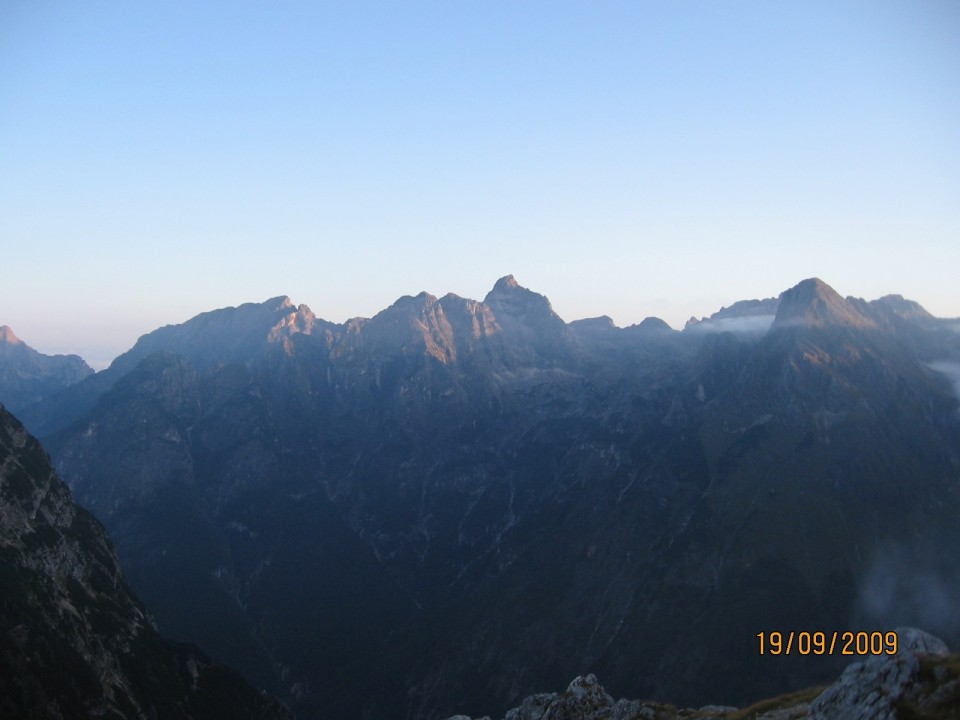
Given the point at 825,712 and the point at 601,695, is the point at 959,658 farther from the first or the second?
the point at 601,695

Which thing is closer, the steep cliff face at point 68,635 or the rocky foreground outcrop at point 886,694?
the rocky foreground outcrop at point 886,694

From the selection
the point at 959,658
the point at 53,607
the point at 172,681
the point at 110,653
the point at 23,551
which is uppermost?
the point at 959,658

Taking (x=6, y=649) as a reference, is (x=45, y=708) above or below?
below

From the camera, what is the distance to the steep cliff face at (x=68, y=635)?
13638 centimetres

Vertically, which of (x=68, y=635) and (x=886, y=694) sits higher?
(x=886, y=694)

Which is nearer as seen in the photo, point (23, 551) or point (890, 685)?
point (890, 685)

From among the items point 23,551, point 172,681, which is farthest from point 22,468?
point 172,681

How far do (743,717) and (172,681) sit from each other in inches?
6011

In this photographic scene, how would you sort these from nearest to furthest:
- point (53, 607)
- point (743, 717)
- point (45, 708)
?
point (743, 717), point (45, 708), point (53, 607)

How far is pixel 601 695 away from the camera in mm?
108125

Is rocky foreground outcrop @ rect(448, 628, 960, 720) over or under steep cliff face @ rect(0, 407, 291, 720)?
over

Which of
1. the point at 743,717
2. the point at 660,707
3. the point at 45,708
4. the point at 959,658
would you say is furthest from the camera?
the point at 45,708

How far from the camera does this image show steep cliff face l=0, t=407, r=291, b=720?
447ft

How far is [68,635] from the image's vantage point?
511 ft
